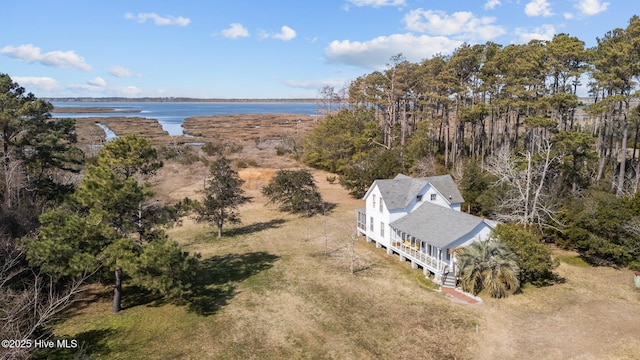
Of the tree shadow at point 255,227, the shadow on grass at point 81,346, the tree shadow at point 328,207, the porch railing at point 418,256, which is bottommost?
the tree shadow at point 255,227

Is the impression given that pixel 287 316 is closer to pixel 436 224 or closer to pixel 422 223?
pixel 422 223

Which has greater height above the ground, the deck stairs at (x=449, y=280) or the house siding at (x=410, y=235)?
the house siding at (x=410, y=235)

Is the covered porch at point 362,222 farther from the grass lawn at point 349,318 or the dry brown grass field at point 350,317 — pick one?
the grass lawn at point 349,318

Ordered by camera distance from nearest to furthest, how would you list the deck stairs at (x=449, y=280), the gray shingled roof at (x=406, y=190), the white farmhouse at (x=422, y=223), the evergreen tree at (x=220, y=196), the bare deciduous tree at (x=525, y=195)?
the deck stairs at (x=449, y=280), the white farmhouse at (x=422, y=223), the bare deciduous tree at (x=525, y=195), the gray shingled roof at (x=406, y=190), the evergreen tree at (x=220, y=196)

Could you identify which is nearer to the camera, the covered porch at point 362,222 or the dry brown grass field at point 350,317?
the dry brown grass field at point 350,317

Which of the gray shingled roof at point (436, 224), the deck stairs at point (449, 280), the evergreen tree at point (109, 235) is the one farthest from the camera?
the gray shingled roof at point (436, 224)

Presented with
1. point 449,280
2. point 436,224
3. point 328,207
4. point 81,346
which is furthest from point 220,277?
point 328,207

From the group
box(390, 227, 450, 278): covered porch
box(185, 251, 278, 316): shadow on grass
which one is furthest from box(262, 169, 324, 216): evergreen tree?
box(390, 227, 450, 278): covered porch

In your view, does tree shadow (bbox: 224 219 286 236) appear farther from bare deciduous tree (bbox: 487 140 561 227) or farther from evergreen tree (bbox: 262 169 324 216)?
bare deciduous tree (bbox: 487 140 561 227)

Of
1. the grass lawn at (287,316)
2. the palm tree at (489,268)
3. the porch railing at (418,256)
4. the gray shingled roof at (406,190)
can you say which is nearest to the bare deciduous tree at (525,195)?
the gray shingled roof at (406,190)
